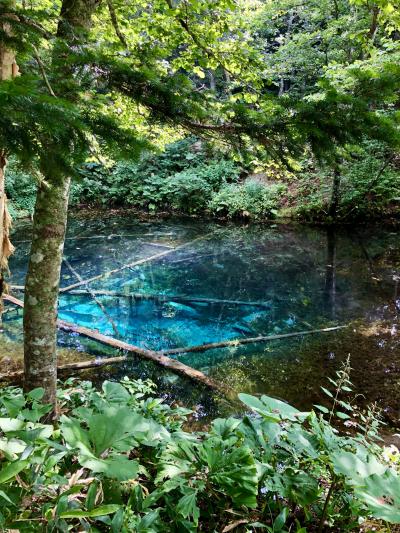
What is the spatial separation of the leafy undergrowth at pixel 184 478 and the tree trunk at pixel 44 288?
156 centimetres

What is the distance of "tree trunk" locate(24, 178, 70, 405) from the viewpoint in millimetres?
3129

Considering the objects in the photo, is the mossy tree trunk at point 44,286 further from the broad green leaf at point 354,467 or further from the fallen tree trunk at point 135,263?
the fallen tree trunk at point 135,263

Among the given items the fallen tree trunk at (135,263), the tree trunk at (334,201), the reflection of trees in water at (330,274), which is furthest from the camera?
the tree trunk at (334,201)

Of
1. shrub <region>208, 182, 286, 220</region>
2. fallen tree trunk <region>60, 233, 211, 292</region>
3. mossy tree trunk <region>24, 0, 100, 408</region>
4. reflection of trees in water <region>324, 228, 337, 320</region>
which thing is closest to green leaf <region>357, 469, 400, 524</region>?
mossy tree trunk <region>24, 0, 100, 408</region>

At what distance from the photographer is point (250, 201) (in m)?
15.5

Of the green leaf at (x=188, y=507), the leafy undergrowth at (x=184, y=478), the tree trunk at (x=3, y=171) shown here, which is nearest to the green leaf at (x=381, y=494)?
the leafy undergrowth at (x=184, y=478)

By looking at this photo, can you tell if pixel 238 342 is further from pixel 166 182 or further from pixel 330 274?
pixel 166 182

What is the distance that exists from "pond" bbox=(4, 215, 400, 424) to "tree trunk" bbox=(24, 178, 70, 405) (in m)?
1.78

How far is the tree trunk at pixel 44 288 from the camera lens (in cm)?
313

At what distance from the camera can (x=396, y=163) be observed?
14.3m

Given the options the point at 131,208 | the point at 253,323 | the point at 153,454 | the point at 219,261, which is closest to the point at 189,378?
the point at 253,323

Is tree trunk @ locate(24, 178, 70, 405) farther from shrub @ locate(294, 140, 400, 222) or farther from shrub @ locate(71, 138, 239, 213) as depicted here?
shrub @ locate(71, 138, 239, 213)

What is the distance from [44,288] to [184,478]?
2.26 meters

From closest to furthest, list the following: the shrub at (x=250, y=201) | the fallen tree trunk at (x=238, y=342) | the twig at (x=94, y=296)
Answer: the fallen tree trunk at (x=238, y=342)
the twig at (x=94, y=296)
the shrub at (x=250, y=201)
